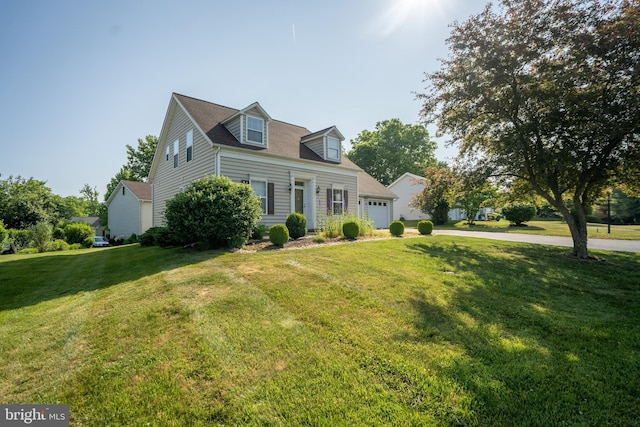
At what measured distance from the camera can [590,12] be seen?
7.48 meters

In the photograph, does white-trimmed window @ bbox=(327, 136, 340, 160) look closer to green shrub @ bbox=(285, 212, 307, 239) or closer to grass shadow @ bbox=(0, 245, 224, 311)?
green shrub @ bbox=(285, 212, 307, 239)

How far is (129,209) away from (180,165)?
11470 mm

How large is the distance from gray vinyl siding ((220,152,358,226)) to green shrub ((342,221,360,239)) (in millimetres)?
2034

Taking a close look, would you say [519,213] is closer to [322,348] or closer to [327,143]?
[327,143]

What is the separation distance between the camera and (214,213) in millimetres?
8109

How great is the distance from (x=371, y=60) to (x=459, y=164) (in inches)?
201

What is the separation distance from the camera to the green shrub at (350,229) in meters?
10.7

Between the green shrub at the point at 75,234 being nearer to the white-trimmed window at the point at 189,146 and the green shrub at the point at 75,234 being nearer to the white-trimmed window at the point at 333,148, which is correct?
the white-trimmed window at the point at 189,146

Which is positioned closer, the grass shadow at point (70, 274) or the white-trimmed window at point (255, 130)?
the grass shadow at point (70, 274)

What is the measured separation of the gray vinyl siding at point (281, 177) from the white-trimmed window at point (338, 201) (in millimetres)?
401

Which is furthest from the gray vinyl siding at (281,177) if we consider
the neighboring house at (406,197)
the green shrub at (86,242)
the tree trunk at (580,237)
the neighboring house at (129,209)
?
the neighboring house at (406,197)

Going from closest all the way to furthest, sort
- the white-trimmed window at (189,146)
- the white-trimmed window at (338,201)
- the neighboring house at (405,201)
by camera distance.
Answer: the white-trimmed window at (189,146), the white-trimmed window at (338,201), the neighboring house at (405,201)

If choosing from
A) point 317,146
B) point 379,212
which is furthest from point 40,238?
point 379,212

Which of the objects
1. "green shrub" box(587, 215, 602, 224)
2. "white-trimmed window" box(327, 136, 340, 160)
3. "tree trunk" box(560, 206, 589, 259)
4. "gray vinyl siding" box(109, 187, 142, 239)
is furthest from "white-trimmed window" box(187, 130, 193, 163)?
"green shrub" box(587, 215, 602, 224)
